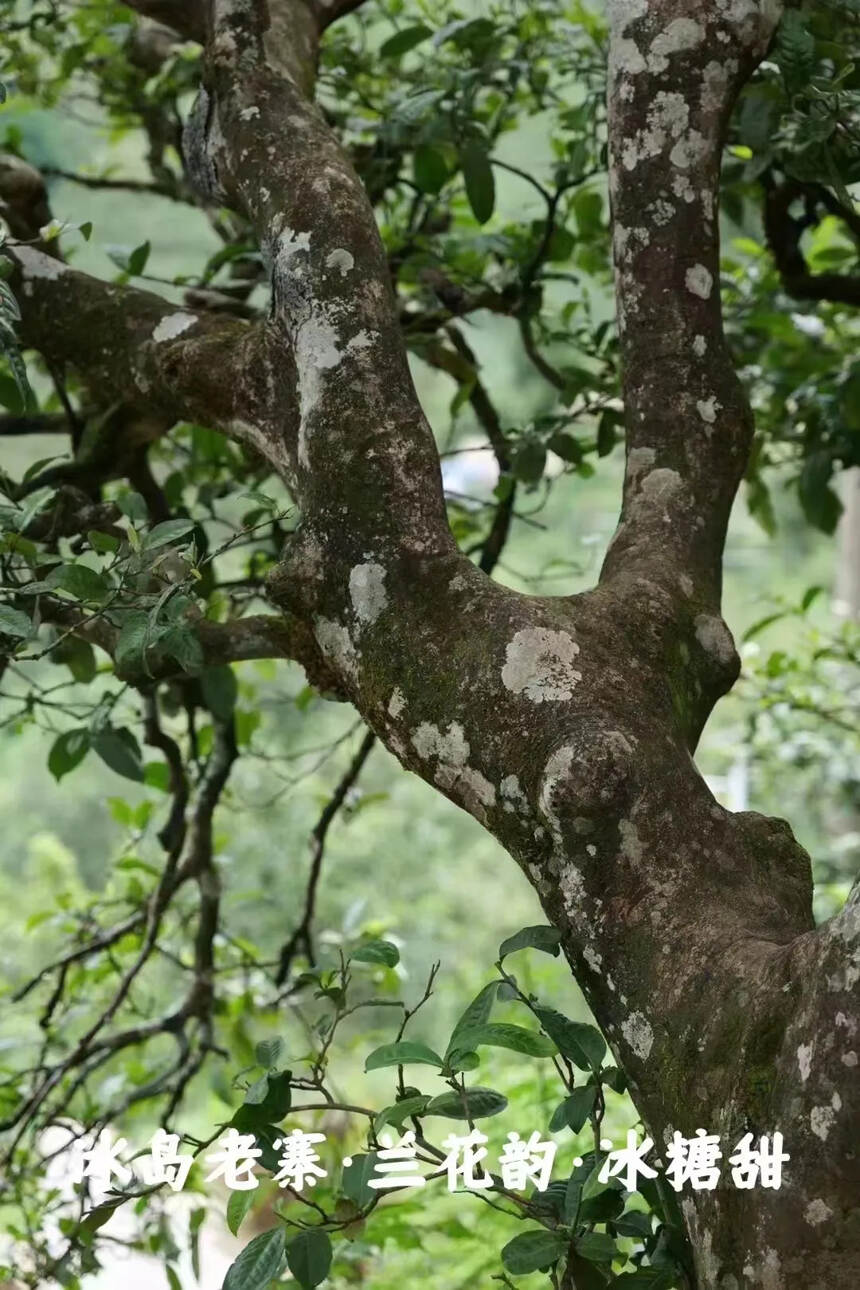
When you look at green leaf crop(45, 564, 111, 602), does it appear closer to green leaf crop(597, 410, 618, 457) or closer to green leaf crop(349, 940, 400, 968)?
green leaf crop(349, 940, 400, 968)

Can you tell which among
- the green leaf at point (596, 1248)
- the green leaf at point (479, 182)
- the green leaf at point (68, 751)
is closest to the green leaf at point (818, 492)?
the green leaf at point (479, 182)

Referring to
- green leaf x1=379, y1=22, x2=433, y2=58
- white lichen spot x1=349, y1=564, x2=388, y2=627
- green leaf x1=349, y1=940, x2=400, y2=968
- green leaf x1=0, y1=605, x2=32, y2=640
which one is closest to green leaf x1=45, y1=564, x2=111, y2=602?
green leaf x1=0, y1=605, x2=32, y2=640

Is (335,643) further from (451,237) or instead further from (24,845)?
(24,845)

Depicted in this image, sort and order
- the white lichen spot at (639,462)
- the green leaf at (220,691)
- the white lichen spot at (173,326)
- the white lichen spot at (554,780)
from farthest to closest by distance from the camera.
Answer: the green leaf at (220,691), the white lichen spot at (173,326), the white lichen spot at (639,462), the white lichen spot at (554,780)

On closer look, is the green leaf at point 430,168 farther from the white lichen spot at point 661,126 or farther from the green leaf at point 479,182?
the white lichen spot at point 661,126

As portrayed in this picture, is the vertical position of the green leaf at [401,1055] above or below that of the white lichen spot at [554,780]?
below

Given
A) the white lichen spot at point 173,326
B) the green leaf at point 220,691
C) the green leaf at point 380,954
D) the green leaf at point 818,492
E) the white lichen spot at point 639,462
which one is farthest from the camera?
the green leaf at point 818,492

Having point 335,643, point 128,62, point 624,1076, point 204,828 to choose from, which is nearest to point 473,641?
point 335,643

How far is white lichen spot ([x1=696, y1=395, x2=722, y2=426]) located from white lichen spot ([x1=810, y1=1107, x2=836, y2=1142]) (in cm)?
44

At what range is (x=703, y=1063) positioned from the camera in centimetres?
58

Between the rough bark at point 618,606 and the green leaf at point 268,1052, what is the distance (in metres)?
0.17

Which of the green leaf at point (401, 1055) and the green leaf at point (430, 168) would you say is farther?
the green leaf at point (430, 168)

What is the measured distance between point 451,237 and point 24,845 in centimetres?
338

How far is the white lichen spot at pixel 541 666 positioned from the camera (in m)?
0.66
